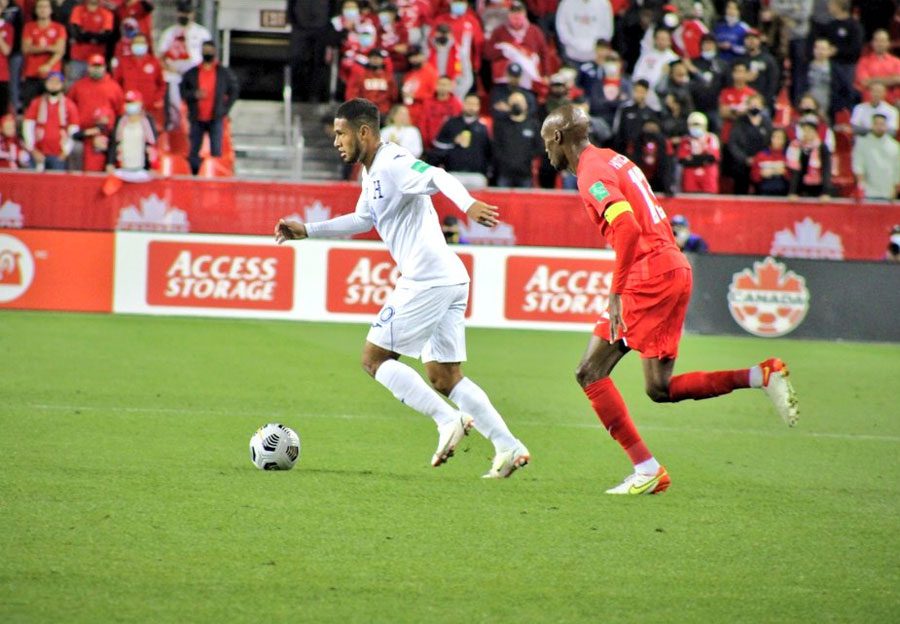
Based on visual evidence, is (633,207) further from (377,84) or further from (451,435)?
(377,84)

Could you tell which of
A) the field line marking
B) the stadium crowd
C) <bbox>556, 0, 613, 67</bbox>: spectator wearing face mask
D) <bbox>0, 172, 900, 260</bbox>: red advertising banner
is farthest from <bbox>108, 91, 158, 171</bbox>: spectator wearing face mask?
the field line marking

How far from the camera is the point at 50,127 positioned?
19.4m

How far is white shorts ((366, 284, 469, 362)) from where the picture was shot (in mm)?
7707

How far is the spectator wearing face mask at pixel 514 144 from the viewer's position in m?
19.2

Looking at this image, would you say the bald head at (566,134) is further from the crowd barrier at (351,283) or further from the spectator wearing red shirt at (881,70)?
the spectator wearing red shirt at (881,70)

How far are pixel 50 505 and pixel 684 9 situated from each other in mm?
18431

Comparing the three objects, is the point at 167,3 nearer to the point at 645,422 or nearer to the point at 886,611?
the point at 645,422

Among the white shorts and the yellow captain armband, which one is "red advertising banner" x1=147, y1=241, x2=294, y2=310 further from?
the yellow captain armband

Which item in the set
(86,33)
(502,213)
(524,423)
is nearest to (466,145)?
(502,213)

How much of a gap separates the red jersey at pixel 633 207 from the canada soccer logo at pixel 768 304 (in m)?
9.98

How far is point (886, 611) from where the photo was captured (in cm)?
532

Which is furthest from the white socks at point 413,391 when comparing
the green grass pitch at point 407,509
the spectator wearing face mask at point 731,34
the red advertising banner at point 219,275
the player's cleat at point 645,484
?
the spectator wearing face mask at point 731,34

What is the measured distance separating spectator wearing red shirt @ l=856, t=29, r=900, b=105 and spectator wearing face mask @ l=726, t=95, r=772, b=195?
233cm

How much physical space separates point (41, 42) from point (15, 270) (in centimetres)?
436
